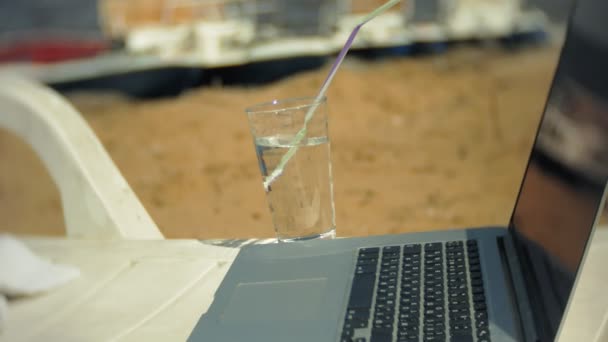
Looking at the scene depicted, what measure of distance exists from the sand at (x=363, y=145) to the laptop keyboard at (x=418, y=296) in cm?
40

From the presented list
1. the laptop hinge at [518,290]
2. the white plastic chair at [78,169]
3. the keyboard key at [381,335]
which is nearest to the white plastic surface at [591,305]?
the laptop hinge at [518,290]

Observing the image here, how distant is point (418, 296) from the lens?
692 mm

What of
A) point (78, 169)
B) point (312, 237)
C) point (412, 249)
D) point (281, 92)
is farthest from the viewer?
point (281, 92)

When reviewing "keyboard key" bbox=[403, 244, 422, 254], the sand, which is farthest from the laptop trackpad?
the sand

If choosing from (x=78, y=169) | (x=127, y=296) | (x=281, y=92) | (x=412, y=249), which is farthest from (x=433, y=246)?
(x=281, y=92)

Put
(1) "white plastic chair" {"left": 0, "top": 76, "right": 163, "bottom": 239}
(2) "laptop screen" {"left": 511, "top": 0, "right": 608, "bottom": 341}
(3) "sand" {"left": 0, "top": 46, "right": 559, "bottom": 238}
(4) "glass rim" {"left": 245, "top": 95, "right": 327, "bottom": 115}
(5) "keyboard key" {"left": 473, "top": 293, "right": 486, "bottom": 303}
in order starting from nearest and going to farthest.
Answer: (2) "laptop screen" {"left": 511, "top": 0, "right": 608, "bottom": 341}
(5) "keyboard key" {"left": 473, "top": 293, "right": 486, "bottom": 303}
(4) "glass rim" {"left": 245, "top": 95, "right": 327, "bottom": 115}
(1) "white plastic chair" {"left": 0, "top": 76, "right": 163, "bottom": 239}
(3) "sand" {"left": 0, "top": 46, "right": 559, "bottom": 238}

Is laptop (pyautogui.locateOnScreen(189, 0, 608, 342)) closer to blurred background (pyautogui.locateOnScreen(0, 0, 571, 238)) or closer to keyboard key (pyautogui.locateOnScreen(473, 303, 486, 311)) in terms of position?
keyboard key (pyautogui.locateOnScreen(473, 303, 486, 311))

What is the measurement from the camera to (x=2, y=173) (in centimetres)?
373

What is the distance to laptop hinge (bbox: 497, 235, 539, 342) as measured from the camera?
0.60 metres

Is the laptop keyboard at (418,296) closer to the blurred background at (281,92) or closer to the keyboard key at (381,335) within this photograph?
the keyboard key at (381,335)

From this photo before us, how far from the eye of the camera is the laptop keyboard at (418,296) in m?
0.62

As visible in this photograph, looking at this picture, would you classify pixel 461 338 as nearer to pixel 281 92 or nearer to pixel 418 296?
pixel 418 296

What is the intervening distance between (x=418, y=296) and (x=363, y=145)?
2398mm

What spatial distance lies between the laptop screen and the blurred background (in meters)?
0.51
